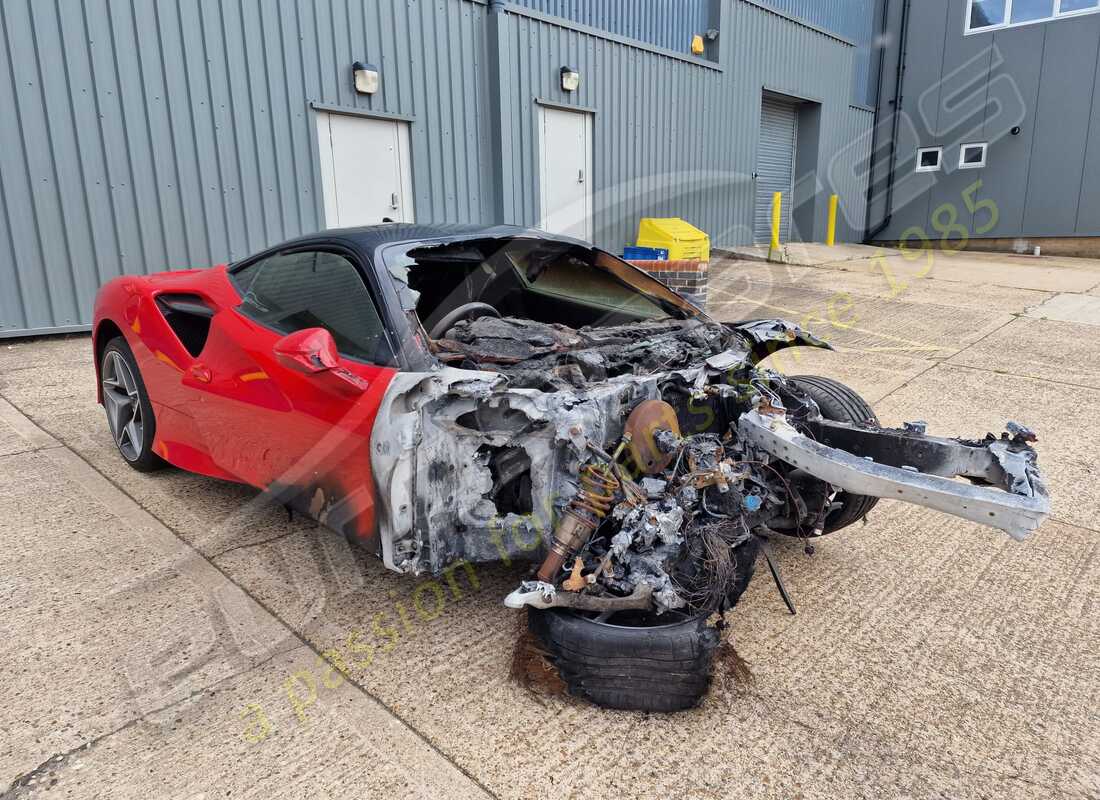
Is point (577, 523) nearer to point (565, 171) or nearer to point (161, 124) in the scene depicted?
point (161, 124)

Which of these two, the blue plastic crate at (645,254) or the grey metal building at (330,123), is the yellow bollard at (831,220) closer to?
the grey metal building at (330,123)

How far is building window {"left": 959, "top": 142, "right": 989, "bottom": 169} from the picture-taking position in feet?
50.3

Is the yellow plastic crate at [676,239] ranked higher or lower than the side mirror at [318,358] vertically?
higher

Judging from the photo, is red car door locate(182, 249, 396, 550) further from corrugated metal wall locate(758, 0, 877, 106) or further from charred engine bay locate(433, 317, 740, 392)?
→ corrugated metal wall locate(758, 0, 877, 106)

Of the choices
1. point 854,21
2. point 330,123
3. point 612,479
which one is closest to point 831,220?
point 854,21

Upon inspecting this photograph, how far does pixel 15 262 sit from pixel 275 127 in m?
2.57

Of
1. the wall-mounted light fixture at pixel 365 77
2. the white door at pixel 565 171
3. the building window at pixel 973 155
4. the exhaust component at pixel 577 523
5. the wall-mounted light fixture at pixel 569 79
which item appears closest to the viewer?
the exhaust component at pixel 577 523

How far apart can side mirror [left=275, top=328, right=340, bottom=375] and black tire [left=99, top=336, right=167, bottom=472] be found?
1.69 metres

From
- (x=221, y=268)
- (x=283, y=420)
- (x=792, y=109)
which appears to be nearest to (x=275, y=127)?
(x=221, y=268)

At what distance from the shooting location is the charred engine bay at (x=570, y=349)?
279cm

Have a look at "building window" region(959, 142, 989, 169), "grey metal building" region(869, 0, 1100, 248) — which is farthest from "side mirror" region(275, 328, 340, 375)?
"building window" region(959, 142, 989, 169)

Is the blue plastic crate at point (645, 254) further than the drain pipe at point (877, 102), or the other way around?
the drain pipe at point (877, 102)

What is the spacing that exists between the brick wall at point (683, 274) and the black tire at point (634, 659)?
596cm

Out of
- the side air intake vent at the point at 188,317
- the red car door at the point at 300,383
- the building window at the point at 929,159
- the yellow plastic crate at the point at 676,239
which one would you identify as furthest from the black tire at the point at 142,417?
the building window at the point at 929,159
